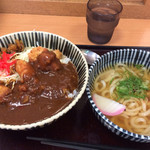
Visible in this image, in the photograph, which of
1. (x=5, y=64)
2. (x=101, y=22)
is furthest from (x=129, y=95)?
(x=5, y=64)

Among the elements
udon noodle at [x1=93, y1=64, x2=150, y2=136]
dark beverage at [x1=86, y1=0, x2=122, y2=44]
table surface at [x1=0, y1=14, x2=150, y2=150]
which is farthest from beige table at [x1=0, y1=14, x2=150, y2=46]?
udon noodle at [x1=93, y1=64, x2=150, y2=136]

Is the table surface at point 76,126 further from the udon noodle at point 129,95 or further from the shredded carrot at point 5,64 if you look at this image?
the shredded carrot at point 5,64

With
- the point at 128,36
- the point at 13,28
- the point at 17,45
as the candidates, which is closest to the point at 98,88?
the point at 17,45

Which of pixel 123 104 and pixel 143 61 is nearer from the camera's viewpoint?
pixel 123 104

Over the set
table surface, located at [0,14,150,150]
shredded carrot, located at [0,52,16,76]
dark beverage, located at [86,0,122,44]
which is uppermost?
dark beverage, located at [86,0,122,44]

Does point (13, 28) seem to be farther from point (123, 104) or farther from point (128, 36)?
point (123, 104)

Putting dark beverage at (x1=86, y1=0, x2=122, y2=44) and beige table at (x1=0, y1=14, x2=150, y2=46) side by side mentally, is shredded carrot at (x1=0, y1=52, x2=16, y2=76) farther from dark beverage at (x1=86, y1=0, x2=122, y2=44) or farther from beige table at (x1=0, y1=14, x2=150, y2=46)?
dark beverage at (x1=86, y1=0, x2=122, y2=44)
